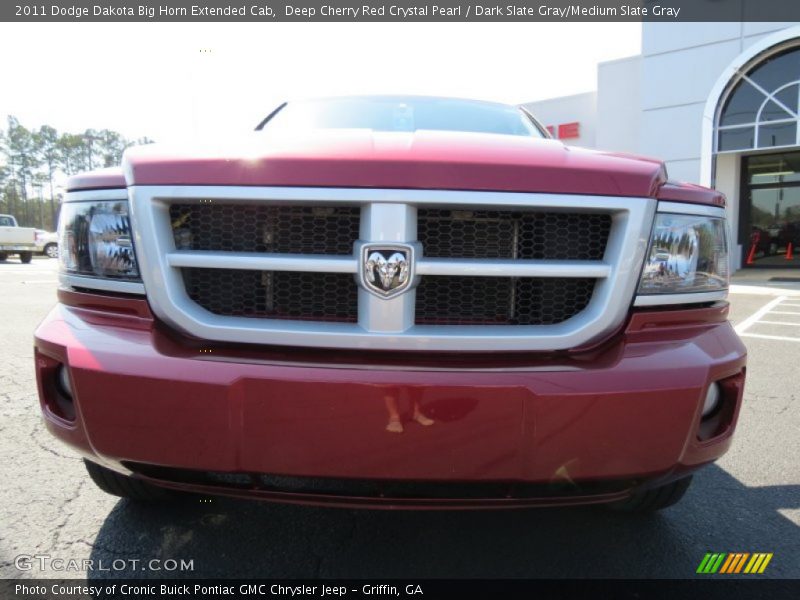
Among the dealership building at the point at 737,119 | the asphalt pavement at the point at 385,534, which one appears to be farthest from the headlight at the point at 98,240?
the dealership building at the point at 737,119

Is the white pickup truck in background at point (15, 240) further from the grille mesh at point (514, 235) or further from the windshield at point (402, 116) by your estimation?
the grille mesh at point (514, 235)

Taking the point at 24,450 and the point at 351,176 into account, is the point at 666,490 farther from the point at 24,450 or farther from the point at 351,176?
the point at 24,450

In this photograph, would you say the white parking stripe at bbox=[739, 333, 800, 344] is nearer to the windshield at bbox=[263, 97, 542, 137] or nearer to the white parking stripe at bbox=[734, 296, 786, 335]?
the white parking stripe at bbox=[734, 296, 786, 335]

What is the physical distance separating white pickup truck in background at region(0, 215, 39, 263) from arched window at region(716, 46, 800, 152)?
25.8 m

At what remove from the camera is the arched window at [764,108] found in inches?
561

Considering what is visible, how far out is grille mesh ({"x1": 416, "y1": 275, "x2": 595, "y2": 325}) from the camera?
149cm

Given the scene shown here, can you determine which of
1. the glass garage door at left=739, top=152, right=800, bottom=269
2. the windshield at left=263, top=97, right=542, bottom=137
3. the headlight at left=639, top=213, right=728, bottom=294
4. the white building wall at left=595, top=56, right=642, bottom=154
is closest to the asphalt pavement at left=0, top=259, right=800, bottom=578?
the headlight at left=639, top=213, right=728, bottom=294

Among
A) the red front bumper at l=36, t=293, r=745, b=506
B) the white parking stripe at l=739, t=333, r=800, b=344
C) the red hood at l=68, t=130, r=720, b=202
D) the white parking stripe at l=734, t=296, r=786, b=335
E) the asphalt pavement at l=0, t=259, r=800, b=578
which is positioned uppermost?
the red hood at l=68, t=130, r=720, b=202

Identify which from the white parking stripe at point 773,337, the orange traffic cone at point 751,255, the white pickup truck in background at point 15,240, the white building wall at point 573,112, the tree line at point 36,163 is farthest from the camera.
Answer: the tree line at point 36,163

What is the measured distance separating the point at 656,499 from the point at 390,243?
1362 millimetres

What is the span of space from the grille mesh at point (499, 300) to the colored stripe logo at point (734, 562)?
1033mm

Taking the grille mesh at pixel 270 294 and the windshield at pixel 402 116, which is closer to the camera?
the grille mesh at pixel 270 294

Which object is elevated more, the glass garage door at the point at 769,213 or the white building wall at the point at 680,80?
the white building wall at the point at 680,80

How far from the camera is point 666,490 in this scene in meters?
1.85
